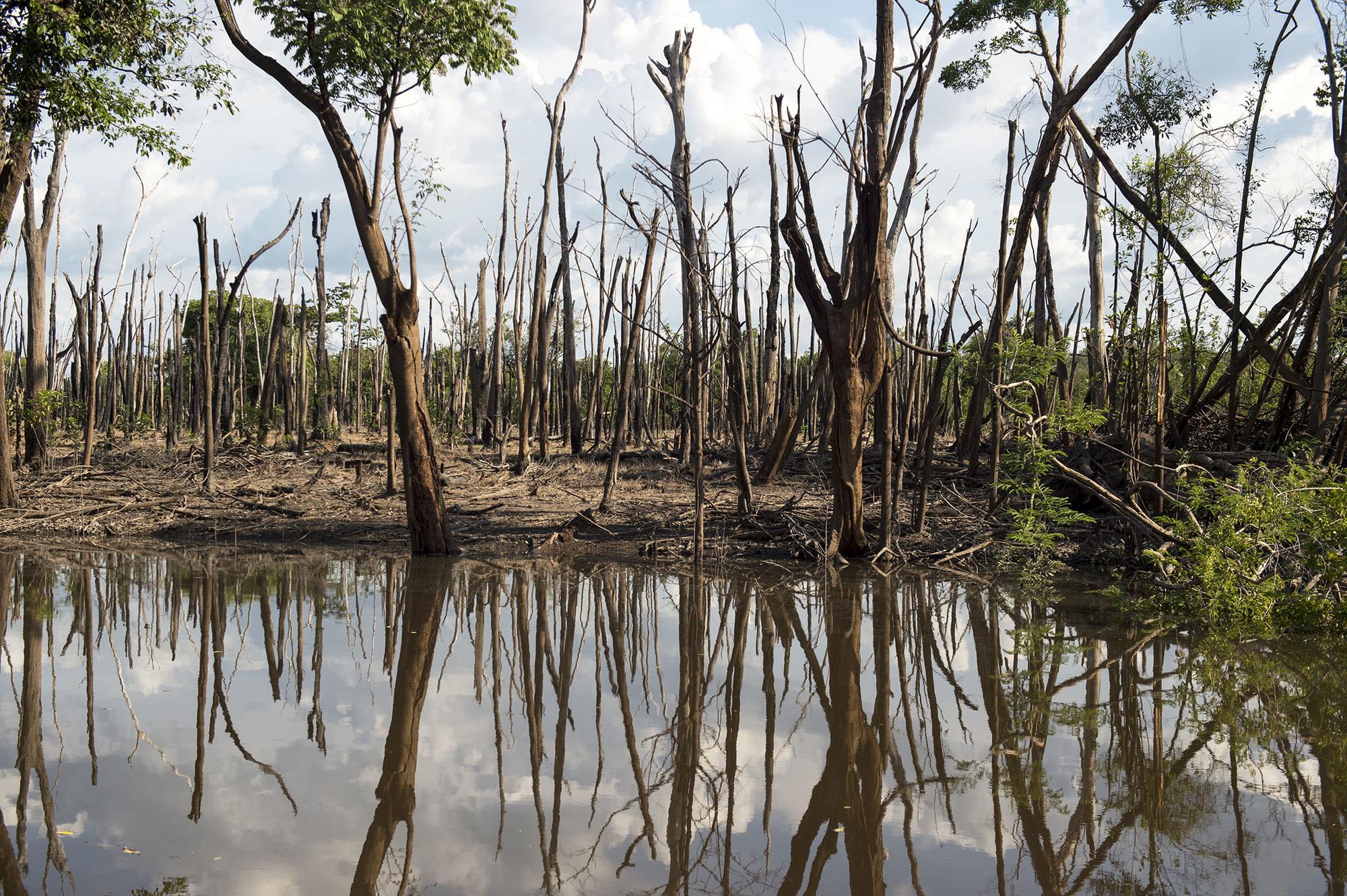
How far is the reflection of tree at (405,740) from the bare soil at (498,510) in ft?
11.0

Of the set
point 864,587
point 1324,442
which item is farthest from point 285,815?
point 1324,442

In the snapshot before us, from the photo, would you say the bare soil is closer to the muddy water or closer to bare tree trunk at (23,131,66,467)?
bare tree trunk at (23,131,66,467)

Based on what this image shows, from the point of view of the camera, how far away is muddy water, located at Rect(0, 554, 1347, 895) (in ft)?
9.29

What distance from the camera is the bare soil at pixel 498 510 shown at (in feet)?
32.7

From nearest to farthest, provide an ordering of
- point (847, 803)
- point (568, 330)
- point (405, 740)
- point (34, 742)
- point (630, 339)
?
point (847, 803) < point (34, 742) < point (405, 740) < point (630, 339) < point (568, 330)

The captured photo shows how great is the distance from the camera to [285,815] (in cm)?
314

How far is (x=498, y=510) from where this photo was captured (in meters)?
12.1

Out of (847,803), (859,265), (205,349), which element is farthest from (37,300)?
(847,803)

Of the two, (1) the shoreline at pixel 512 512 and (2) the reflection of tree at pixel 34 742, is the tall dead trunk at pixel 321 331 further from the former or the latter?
(2) the reflection of tree at pixel 34 742

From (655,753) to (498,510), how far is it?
852 cm

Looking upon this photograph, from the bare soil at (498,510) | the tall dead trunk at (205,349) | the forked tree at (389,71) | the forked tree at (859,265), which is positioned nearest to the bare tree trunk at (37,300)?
the bare soil at (498,510)

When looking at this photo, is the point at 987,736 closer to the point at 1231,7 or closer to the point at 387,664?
the point at 387,664

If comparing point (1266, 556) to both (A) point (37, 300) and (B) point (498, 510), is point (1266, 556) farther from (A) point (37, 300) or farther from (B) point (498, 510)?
(A) point (37, 300)

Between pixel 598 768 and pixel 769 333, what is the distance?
12.3 m
